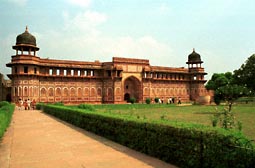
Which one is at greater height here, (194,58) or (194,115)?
(194,58)

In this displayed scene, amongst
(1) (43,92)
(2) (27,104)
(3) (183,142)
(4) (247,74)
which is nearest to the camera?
(3) (183,142)

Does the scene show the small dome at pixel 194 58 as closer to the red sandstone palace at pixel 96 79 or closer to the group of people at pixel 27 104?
the red sandstone palace at pixel 96 79

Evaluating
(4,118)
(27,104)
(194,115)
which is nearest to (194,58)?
(27,104)

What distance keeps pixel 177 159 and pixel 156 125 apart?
0.94 meters

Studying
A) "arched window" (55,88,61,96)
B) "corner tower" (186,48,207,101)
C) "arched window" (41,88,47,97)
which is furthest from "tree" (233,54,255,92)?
"arched window" (41,88,47,97)

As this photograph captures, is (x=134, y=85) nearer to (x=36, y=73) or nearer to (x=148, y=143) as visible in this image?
(x=36, y=73)

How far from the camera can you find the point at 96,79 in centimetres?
3881

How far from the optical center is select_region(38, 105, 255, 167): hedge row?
3961mm

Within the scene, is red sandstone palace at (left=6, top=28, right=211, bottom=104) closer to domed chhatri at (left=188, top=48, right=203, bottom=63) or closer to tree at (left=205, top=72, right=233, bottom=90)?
domed chhatri at (left=188, top=48, right=203, bottom=63)

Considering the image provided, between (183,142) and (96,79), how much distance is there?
112ft

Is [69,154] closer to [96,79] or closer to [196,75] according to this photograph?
[96,79]

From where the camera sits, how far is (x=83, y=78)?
124 feet

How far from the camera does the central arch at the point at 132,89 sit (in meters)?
41.8

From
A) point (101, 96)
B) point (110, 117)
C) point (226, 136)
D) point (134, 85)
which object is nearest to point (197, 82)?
point (134, 85)
